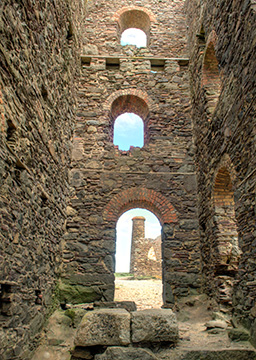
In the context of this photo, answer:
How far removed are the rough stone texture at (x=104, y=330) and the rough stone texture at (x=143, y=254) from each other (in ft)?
38.5

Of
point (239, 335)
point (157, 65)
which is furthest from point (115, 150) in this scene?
point (239, 335)

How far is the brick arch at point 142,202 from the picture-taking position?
6891 mm

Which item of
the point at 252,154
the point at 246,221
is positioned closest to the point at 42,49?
the point at 252,154

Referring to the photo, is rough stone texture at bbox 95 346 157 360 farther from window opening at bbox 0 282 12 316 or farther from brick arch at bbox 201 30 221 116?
brick arch at bbox 201 30 221 116

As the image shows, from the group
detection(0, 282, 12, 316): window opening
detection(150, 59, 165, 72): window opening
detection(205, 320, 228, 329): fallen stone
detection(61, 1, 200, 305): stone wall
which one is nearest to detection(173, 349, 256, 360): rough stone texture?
detection(205, 320, 228, 329): fallen stone

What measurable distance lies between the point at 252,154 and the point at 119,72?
6106 millimetres

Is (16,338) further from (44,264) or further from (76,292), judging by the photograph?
(76,292)

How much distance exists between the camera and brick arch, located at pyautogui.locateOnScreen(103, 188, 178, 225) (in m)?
6.89

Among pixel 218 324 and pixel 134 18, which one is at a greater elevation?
pixel 134 18

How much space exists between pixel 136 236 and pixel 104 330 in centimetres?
1295

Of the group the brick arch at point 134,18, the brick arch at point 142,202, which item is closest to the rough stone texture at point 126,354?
the brick arch at point 142,202

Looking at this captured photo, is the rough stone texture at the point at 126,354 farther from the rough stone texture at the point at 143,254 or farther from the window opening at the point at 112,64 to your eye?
the rough stone texture at the point at 143,254

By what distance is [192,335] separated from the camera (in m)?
4.47

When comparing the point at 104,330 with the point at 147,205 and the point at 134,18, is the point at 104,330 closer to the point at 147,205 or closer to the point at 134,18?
the point at 147,205
